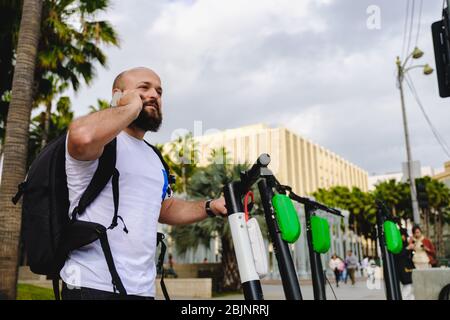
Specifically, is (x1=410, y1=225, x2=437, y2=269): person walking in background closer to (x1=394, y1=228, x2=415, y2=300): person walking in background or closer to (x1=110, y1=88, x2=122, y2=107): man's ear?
(x1=394, y1=228, x2=415, y2=300): person walking in background

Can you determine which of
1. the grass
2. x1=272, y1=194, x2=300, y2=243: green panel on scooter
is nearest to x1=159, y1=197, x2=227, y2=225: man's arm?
x1=272, y1=194, x2=300, y2=243: green panel on scooter

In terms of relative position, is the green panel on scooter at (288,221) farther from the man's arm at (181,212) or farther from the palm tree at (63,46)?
the palm tree at (63,46)

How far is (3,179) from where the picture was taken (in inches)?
257

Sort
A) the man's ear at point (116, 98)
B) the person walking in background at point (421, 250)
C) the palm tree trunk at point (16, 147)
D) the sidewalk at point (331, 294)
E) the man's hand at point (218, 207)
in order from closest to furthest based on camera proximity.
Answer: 1. the man's ear at point (116, 98)
2. the man's hand at point (218, 207)
3. the palm tree trunk at point (16, 147)
4. the person walking in background at point (421, 250)
5. the sidewalk at point (331, 294)

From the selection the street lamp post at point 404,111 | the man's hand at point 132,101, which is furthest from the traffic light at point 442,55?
the street lamp post at point 404,111

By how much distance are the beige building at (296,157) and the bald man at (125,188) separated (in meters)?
0.35

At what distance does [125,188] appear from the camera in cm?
170

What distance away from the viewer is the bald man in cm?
145

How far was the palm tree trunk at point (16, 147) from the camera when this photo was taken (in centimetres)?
652
